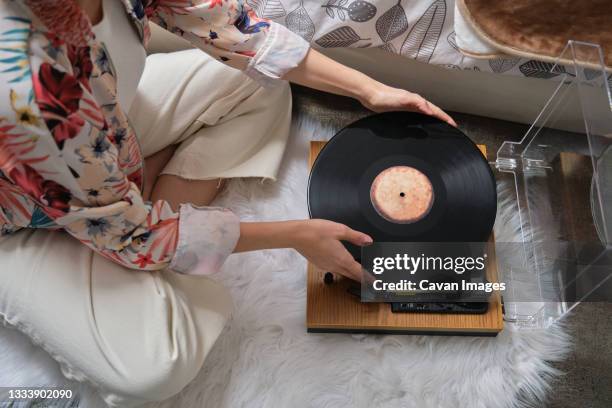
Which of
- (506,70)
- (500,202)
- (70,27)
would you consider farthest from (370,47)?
(70,27)

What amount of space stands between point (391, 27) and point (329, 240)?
0.38m

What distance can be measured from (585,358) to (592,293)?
26 cm

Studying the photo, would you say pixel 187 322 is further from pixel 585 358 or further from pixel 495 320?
pixel 585 358

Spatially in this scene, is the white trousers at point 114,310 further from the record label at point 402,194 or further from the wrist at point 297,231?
the record label at point 402,194

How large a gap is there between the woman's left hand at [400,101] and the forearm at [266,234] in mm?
241

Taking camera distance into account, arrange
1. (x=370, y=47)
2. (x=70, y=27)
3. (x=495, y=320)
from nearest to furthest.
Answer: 1. (x=70, y=27)
2. (x=495, y=320)
3. (x=370, y=47)

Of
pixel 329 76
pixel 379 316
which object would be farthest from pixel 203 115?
pixel 379 316

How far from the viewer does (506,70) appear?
927 mm

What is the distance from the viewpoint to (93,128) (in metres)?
0.52

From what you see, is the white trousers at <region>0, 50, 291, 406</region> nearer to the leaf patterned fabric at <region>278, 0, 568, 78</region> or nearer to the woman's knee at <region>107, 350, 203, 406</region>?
the woman's knee at <region>107, 350, 203, 406</region>

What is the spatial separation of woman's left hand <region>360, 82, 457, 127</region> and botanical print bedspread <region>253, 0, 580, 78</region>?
0.12 meters

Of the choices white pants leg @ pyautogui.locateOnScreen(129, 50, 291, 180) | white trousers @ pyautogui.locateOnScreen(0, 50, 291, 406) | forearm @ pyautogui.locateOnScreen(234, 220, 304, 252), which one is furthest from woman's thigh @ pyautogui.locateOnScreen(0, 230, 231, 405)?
white pants leg @ pyautogui.locateOnScreen(129, 50, 291, 180)

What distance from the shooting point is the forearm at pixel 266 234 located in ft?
2.41

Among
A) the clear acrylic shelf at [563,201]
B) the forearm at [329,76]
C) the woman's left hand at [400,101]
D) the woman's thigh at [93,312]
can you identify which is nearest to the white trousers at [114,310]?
the woman's thigh at [93,312]
